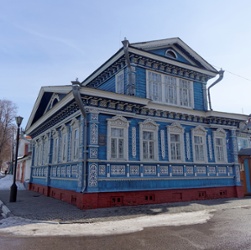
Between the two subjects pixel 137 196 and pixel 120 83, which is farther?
pixel 120 83

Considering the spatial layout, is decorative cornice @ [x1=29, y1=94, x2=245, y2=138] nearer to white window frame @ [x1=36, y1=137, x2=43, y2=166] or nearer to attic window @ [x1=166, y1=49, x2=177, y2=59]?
white window frame @ [x1=36, y1=137, x2=43, y2=166]

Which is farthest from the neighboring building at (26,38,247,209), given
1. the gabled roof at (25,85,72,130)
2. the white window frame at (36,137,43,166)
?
the white window frame at (36,137,43,166)

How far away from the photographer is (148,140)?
40.0 feet

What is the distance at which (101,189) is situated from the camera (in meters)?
10.3

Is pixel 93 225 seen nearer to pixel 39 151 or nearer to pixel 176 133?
pixel 176 133

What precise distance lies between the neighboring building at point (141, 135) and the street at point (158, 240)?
3.72 meters

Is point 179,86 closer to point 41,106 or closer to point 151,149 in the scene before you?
point 151,149

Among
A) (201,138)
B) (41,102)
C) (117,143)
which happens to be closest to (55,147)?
(41,102)

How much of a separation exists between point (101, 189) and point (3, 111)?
39374 millimetres

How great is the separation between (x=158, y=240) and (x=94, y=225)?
2352 millimetres

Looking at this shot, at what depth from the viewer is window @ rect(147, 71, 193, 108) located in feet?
43.0

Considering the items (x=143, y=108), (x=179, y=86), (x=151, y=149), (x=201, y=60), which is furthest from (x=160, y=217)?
(x=201, y=60)

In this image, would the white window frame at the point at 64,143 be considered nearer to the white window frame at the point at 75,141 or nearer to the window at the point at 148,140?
the white window frame at the point at 75,141

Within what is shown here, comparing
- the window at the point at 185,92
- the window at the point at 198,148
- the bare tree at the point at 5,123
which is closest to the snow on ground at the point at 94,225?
the window at the point at 198,148
